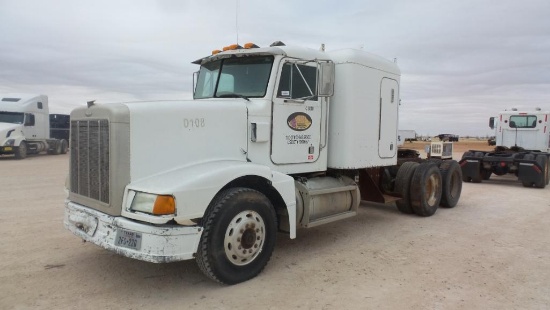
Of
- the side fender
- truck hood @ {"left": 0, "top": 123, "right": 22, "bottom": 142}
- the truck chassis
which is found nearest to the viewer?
the side fender

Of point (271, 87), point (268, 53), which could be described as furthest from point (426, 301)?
point (268, 53)

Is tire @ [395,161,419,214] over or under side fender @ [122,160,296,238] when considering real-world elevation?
under

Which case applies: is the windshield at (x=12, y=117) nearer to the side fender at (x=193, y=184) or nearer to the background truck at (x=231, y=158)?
the background truck at (x=231, y=158)

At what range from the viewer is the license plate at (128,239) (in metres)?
3.98

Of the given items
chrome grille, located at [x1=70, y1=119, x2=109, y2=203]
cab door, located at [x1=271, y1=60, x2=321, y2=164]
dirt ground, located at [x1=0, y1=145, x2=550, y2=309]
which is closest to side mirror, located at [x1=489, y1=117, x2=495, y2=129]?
dirt ground, located at [x1=0, y1=145, x2=550, y2=309]

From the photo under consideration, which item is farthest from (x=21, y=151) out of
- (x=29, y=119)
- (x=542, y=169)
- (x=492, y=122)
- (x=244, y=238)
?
(x=542, y=169)

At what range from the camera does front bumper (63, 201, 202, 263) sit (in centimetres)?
393

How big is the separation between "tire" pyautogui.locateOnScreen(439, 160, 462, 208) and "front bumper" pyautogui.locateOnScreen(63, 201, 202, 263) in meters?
6.91

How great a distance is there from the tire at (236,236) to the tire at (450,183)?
5797 mm

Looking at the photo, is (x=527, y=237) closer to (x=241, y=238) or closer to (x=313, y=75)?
(x=313, y=75)

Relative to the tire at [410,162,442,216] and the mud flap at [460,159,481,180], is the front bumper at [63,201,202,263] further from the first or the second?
the mud flap at [460,159,481,180]

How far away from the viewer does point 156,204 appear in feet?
12.9

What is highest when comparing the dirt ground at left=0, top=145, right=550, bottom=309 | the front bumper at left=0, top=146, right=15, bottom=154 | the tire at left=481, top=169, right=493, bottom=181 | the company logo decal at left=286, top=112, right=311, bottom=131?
the company logo decal at left=286, top=112, right=311, bottom=131

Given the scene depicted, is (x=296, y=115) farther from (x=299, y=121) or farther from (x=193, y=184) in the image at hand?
(x=193, y=184)
